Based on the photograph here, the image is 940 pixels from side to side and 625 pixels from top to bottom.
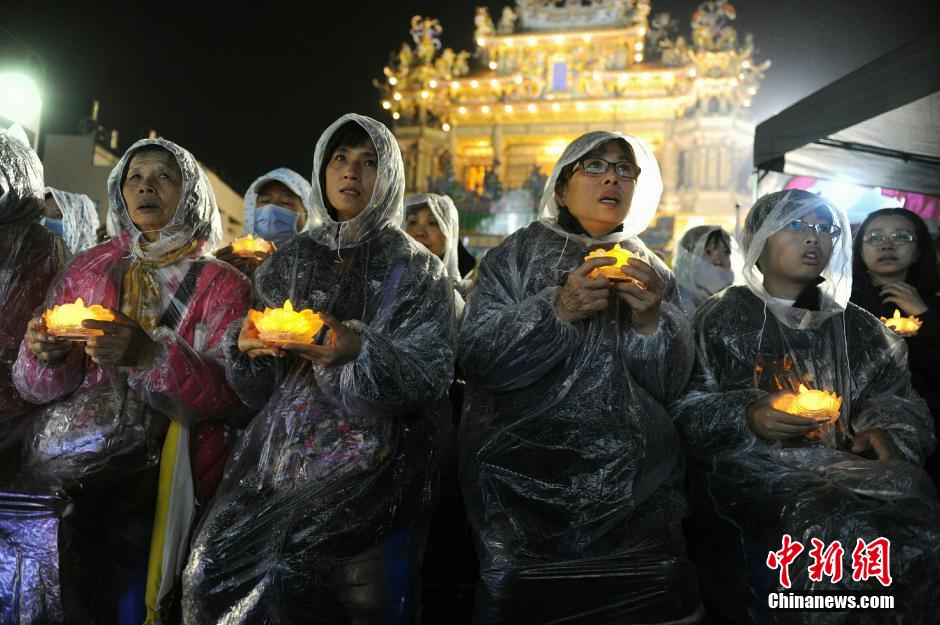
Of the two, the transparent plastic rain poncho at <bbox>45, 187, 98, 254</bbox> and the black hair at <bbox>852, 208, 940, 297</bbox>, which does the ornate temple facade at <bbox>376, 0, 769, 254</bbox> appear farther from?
the black hair at <bbox>852, 208, 940, 297</bbox>

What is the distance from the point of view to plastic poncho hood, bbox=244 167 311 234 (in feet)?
15.3

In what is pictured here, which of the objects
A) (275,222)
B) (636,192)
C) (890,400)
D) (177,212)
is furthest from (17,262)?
(890,400)

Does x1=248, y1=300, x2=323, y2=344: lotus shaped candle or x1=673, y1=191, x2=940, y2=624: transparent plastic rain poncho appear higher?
x1=248, y1=300, x2=323, y2=344: lotus shaped candle

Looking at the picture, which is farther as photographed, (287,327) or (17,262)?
(17,262)

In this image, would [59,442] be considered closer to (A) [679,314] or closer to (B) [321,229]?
(B) [321,229]

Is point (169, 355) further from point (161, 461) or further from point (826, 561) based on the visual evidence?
point (826, 561)

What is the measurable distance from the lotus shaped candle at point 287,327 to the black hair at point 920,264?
3.19 metres

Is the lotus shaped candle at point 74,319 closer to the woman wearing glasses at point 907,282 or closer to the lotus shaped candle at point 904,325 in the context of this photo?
the lotus shaped candle at point 904,325

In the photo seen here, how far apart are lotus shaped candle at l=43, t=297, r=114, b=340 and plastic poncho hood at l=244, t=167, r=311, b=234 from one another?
2526 millimetres

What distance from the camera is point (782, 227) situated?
282 cm

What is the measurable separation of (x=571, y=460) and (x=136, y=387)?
1.49m

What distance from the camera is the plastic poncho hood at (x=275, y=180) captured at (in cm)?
465

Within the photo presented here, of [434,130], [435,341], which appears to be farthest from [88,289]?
[434,130]

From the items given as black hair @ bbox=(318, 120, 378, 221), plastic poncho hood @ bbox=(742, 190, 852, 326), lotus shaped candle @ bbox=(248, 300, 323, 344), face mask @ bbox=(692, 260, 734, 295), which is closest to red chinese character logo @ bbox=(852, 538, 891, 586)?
plastic poncho hood @ bbox=(742, 190, 852, 326)
